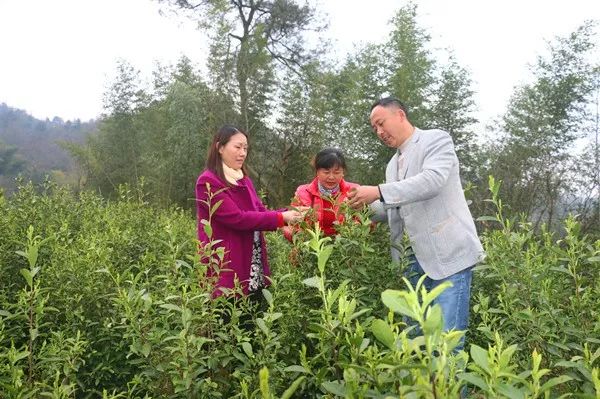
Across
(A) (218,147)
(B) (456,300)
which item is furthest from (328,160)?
(B) (456,300)

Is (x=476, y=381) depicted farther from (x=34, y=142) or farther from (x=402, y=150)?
(x=34, y=142)

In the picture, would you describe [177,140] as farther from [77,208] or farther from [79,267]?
[79,267]

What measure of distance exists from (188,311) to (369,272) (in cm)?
101

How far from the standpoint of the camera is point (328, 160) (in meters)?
3.68

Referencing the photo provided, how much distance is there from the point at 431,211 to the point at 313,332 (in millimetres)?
1066

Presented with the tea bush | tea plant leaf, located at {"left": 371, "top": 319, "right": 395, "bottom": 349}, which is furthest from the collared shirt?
tea plant leaf, located at {"left": 371, "top": 319, "right": 395, "bottom": 349}

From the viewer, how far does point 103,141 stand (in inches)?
1129

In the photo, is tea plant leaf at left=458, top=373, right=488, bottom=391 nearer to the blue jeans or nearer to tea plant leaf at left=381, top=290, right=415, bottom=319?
tea plant leaf at left=381, top=290, right=415, bottom=319

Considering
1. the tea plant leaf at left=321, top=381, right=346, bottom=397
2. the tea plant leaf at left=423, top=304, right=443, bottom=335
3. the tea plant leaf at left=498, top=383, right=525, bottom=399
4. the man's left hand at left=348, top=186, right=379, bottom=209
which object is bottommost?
the tea plant leaf at left=321, top=381, right=346, bottom=397

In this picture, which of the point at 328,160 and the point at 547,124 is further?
the point at 547,124

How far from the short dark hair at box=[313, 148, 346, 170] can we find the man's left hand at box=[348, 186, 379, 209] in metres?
0.89

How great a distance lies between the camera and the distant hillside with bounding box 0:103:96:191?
37562 millimetres

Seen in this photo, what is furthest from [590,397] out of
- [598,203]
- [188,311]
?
[598,203]

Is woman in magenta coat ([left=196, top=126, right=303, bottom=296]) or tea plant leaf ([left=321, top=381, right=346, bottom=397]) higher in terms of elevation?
woman in magenta coat ([left=196, top=126, right=303, bottom=296])
